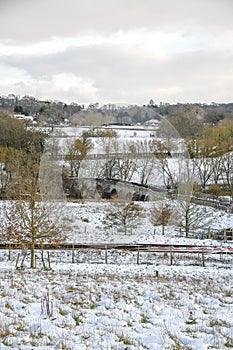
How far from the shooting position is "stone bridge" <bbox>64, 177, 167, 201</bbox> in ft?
84.6

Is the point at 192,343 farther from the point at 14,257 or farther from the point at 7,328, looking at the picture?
the point at 14,257

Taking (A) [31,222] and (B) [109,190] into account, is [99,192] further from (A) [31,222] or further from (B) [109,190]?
(A) [31,222]

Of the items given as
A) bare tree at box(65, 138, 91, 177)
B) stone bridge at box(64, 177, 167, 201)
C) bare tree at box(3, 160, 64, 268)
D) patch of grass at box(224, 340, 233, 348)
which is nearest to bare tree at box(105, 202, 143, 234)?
stone bridge at box(64, 177, 167, 201)

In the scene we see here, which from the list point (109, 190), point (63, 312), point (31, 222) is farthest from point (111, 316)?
point (109, 190)

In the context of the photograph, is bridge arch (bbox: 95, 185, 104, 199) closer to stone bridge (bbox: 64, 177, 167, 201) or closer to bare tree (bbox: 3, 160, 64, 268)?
stone bridge (bbox: 64, 177, 167, 201)

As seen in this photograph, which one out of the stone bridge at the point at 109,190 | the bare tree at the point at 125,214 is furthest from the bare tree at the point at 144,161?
the bare tree at the point at 125,214

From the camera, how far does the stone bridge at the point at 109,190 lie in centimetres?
2578

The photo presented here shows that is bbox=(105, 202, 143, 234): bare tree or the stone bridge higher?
the stone bridge

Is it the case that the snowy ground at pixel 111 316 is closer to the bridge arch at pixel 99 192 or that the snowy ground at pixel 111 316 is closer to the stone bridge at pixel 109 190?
the bridge arch at pixel 99 192

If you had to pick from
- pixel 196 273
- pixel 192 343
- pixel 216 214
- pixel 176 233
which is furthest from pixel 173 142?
pixel 192 343

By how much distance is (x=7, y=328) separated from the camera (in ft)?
19.1

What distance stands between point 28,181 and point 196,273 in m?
9.92

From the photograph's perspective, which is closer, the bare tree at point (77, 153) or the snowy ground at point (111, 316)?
the snowy ground at point (111, 316)

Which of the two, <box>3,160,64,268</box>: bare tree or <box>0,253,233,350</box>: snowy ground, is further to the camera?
<box>3,160,64,268</box>: bare tree
